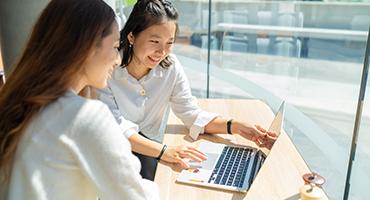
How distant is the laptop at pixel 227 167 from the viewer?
1.10 m

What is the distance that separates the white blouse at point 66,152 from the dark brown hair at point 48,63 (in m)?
0.03

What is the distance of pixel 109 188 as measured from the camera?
76 cm

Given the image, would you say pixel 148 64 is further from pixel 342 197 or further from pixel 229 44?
pixel 229 44

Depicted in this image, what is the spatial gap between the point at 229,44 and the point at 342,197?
5.49 metres

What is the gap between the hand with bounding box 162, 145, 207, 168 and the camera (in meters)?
1.21

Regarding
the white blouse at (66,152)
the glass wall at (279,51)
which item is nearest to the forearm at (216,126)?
the white blouse at (66,152)

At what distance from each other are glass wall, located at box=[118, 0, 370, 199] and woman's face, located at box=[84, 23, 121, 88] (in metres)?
2.48

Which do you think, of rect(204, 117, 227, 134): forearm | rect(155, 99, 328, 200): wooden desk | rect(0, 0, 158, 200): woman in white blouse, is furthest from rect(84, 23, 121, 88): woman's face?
rect(204, 117, 227, 134): forearm

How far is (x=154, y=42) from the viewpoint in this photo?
1.42 m

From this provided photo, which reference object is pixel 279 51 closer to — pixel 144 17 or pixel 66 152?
pixel 144 17

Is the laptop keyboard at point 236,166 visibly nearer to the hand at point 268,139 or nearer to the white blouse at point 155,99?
the hand at point 268,139

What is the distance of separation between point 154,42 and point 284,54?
20.2 ft

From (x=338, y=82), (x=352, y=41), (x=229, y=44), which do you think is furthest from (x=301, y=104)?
(x=229, y=44)

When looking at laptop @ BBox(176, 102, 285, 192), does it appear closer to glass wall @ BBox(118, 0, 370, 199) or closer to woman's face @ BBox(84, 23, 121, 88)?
woman's face @ BBox(84, 23, 121, 88)
